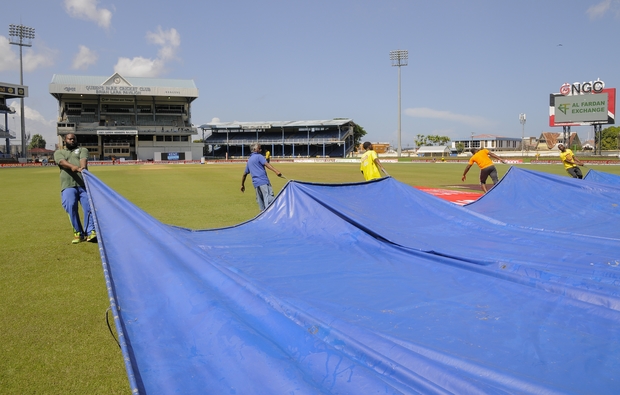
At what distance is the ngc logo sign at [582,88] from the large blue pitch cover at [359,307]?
58173 mm

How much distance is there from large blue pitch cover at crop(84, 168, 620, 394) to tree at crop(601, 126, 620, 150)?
4559 inches

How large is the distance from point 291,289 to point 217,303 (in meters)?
0.88

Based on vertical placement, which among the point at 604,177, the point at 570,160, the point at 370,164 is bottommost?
the point at 604,177

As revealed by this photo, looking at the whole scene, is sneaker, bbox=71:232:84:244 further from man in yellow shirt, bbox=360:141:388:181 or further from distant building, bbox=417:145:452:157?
distant building, bbox=417:145:452:157

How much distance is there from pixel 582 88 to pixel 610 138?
6579 cm

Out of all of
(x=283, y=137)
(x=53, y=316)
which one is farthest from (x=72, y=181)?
(x=283, y=137)

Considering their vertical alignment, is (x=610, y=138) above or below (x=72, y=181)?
above

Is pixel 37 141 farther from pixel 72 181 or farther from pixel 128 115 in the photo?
pixel 72 181

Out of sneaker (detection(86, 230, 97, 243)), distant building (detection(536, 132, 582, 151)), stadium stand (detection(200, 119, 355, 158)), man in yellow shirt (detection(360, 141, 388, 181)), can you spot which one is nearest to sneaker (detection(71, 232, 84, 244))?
sneaker (detection(86, 230, 97, 243))

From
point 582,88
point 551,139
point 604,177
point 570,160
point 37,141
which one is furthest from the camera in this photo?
point 37,141

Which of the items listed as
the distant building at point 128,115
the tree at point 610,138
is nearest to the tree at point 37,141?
the distant building at point 128,115

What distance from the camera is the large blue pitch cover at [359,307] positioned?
2.22 m

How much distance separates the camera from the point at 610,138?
10788cm

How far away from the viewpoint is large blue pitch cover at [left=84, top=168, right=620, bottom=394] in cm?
222
